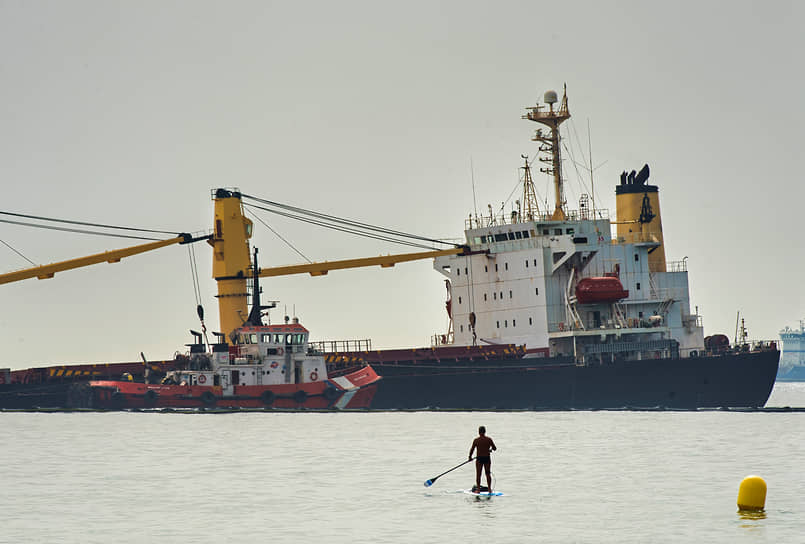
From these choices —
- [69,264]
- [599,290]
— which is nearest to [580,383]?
[599,290]

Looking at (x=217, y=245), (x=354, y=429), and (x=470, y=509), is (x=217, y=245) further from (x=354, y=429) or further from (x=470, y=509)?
(x=470, y=509)

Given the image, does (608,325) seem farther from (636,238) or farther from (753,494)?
(753,494)

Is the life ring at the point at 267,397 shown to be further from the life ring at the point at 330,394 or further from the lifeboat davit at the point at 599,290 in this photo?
the lifeboat davit at the point at 599,290

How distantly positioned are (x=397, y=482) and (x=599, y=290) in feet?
116

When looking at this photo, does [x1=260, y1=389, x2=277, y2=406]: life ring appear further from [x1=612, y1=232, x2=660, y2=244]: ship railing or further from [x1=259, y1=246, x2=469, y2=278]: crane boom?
[x1=612, y1=232, x2=660, y2=244]: ship railing

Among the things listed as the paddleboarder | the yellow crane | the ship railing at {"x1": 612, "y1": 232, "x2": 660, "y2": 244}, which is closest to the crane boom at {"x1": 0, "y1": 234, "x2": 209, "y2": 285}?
the yellow crane

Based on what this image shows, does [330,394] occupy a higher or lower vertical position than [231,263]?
lower

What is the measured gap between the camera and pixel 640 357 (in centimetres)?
6931

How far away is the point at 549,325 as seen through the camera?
70.0 meters

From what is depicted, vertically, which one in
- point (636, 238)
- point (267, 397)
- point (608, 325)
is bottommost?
point (267, 397)

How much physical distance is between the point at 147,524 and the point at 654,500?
11.7 metres

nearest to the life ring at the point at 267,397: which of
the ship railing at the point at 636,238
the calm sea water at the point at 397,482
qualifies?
the calm sea water at the point at 397,482

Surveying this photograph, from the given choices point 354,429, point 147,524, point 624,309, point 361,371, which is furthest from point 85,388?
point 147,524

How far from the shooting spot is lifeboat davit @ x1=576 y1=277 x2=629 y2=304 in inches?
2689
